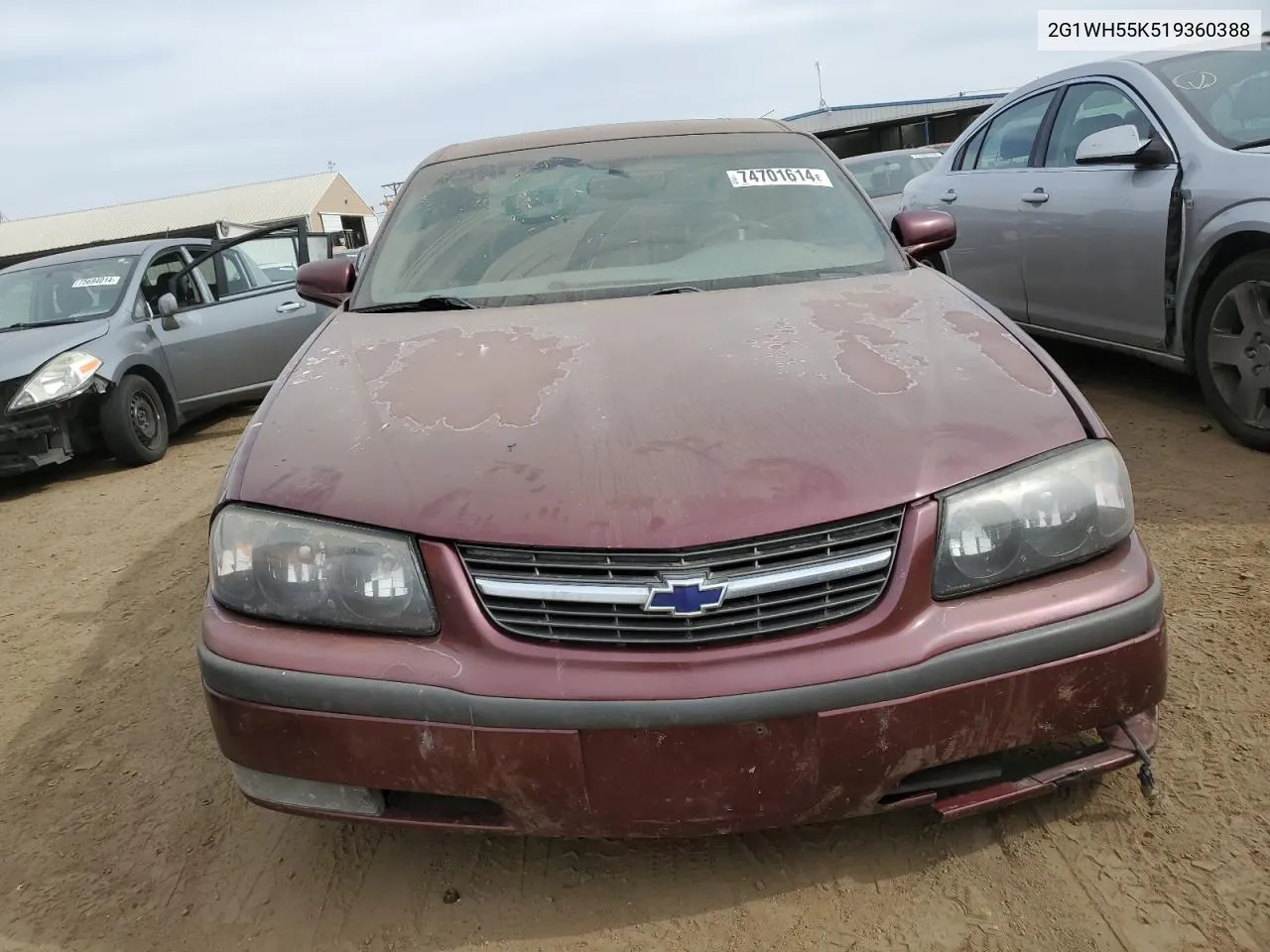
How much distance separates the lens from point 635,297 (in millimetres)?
2543

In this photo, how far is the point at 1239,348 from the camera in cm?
377

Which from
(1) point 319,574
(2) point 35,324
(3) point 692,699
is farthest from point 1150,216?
(2) point 35,324

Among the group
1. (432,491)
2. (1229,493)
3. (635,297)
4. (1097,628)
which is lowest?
(1229,493)

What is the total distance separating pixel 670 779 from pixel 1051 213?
4.02 meters

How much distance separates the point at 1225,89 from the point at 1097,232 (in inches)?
28.9

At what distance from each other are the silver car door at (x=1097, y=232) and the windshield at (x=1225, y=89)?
167 millimetres

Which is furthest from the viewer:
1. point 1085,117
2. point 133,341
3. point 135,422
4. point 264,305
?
point 264,305

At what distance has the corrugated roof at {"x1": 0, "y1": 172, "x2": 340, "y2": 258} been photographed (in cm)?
3644

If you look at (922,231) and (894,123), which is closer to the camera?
(922,231)

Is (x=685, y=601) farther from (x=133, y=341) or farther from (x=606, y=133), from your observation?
(x=133, y=341)

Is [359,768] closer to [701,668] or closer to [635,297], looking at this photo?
[701,668]

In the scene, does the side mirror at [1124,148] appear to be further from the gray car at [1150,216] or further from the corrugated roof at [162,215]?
the corrugated roof at [162,215]

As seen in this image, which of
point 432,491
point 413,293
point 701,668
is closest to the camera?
point 701,668

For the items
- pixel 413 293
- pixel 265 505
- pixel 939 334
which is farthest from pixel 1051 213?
pixel 265 505
